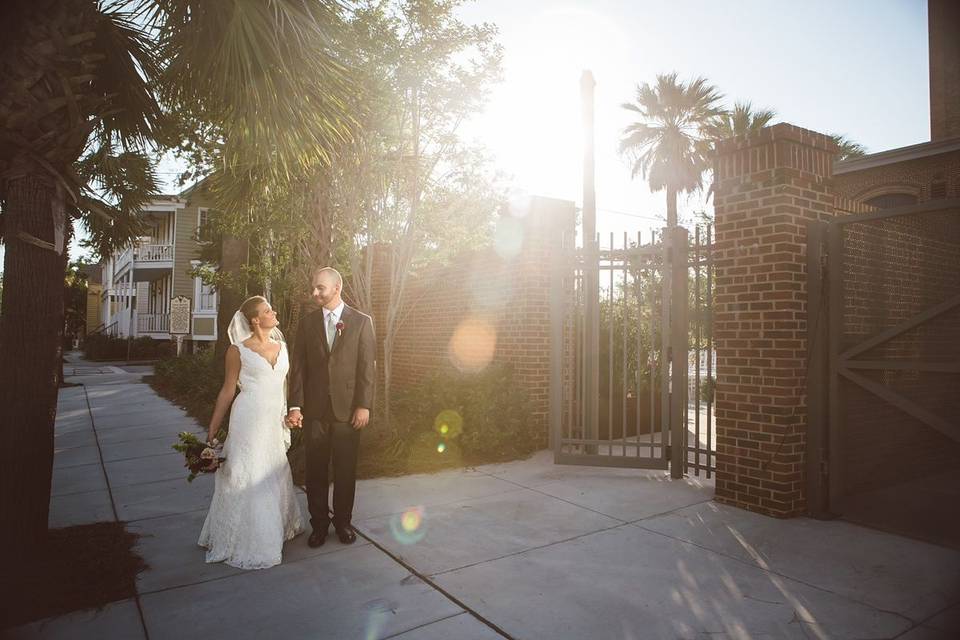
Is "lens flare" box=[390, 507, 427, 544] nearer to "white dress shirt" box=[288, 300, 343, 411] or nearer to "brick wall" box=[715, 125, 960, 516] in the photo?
"white dress shirt" box=[288, 300, 343, 411]

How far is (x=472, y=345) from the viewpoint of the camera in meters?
8.49

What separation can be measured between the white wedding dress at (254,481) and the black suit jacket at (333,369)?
5.5 inches

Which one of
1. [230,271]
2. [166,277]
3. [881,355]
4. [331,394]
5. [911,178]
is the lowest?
[331,394]

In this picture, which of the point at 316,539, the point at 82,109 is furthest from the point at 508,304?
the point at 82,109

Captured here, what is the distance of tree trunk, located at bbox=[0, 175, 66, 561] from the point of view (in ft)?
11.3

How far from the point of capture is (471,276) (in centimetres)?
874

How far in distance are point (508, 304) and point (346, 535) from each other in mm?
4440

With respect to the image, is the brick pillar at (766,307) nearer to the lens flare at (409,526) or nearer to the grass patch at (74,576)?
the lens flare at (409,526)

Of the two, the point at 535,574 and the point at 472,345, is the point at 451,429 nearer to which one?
the point at 472,345

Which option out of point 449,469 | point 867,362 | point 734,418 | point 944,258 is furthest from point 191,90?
point 944,258

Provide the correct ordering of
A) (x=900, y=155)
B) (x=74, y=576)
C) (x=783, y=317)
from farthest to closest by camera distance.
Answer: (x=900, y=155), (x=783, y=317), (x=74, y=576)

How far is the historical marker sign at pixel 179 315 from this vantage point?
75.2ft

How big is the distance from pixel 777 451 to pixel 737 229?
1.93 meters

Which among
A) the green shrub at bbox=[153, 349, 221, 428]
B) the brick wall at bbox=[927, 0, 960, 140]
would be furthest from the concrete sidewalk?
the brick wall at bbox=[927, 0, 960, 140]
